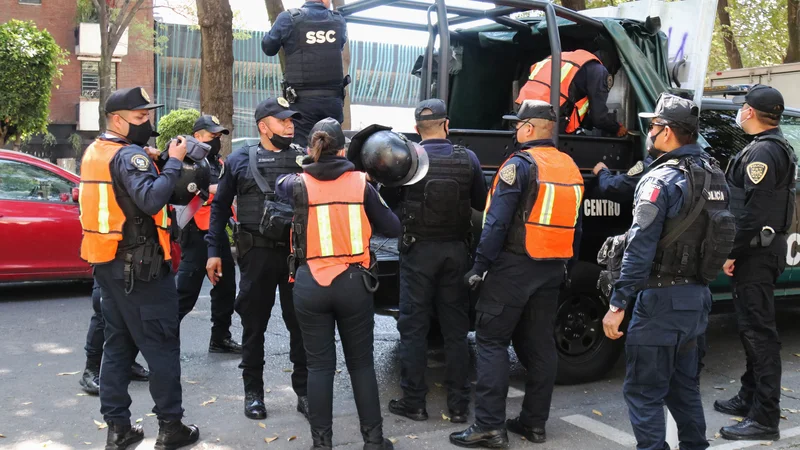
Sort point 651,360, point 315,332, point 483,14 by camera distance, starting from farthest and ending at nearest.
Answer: point 483,14 < point 315,332 < point 651,360

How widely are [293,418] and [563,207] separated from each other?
2.10 m

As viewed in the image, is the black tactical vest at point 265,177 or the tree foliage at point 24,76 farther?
the tree foliage at point 24,76

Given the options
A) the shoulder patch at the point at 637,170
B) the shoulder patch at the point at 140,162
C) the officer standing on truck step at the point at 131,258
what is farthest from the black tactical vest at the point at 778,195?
the shoulder patch at the point at 140,162

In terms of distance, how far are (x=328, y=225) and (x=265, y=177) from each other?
86 centimetres

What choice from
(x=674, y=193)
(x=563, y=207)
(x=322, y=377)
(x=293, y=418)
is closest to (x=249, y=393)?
(x=293, y=418)

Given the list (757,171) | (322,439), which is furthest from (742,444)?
(322,439)

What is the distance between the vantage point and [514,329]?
15.2 ft

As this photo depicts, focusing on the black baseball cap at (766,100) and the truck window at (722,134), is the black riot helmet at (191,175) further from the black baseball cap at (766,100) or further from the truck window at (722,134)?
the truck window at (722,134)

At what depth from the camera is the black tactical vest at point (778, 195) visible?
4816 millimetres

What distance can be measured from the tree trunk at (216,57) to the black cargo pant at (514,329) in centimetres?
740

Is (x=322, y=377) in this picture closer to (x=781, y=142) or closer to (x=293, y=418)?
(x=293, y=418)

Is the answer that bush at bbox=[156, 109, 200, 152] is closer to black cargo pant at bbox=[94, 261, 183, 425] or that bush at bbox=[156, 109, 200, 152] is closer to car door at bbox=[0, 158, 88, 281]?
car door at bbox=[0, 158, 88, 281]

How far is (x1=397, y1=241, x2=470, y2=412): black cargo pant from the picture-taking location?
4781 millimetres

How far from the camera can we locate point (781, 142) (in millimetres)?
4805
